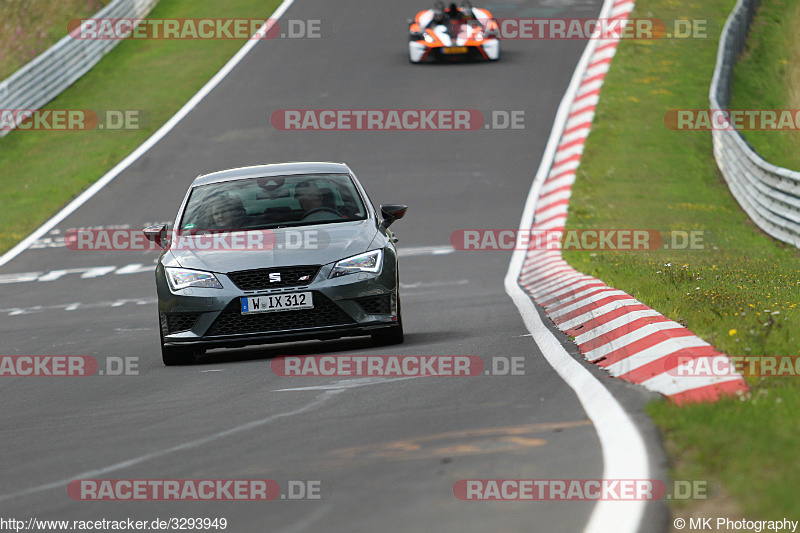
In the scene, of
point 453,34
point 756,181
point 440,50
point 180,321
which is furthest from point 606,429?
point 440,50

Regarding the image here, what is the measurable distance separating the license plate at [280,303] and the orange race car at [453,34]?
65.0 feet

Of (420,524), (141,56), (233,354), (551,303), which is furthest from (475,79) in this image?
(420,524)

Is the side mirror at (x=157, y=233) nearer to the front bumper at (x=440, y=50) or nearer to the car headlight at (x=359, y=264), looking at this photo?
the car headlight at (x=359, y=264)

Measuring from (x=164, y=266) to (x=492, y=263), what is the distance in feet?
27.1

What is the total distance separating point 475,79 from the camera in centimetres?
2866

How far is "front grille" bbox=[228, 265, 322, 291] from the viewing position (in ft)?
31.9

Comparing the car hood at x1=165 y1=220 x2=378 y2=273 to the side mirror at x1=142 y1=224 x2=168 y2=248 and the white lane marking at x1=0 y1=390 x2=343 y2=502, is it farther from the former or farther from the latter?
the white lane marking at x1=0 y1=390 x2=343 y2=502

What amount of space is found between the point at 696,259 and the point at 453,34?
14.8 meters

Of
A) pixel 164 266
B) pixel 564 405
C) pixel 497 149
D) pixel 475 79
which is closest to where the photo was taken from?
pixel 564 405

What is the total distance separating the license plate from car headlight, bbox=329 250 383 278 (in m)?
0.29

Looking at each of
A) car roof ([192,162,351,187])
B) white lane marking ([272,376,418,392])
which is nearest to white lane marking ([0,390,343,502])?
white lane marking ([272,376,418,392])

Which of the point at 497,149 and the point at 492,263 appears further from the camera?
the point at 497,149

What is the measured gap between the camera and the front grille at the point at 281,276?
31.9ft

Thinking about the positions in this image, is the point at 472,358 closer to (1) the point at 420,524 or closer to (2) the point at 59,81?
(1) the point at 420,524
